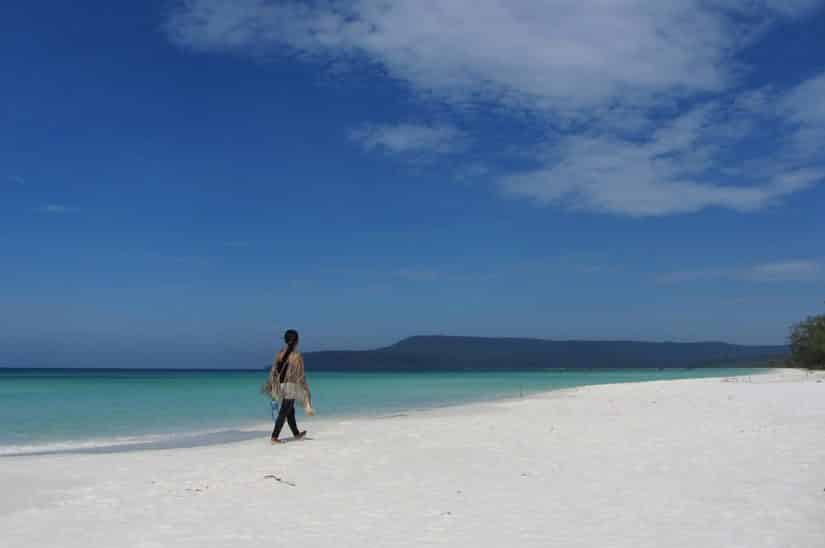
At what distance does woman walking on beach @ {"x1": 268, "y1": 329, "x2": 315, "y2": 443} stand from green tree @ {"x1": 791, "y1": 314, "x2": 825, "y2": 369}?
59882 millimetres

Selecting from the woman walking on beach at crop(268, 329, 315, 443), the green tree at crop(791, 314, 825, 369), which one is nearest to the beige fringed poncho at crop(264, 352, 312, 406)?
the woman walking on beach at crop(268, 329, 315, 443)

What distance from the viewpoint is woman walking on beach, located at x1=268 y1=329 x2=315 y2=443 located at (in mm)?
12031

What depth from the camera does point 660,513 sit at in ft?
20.9

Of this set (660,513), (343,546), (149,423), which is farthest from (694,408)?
(149,423)

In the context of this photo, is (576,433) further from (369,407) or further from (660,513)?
(369,407)

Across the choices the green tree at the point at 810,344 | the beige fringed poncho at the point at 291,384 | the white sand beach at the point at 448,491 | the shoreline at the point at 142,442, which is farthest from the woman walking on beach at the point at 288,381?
the green tree at the point at 810,344

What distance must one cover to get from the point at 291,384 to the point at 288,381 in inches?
2.9

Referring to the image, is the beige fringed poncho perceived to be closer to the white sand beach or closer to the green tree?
the white sand beach

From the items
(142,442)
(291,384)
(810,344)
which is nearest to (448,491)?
(291,384)

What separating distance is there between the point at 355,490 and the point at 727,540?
3799 millimetres

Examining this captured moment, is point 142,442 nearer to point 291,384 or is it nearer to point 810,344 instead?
point 291,384

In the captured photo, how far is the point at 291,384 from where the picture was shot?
39.6 ft

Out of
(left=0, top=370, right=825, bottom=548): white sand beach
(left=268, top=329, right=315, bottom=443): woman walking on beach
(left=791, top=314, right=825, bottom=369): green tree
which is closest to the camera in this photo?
(left=0, top=370, right=825, bottom=548): white sand beach

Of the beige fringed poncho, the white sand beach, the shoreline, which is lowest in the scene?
the shoreline
